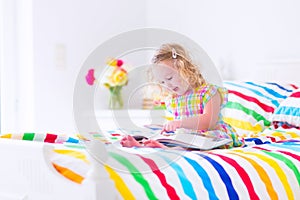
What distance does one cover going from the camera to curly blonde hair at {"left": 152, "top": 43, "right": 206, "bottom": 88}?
1.80 metres

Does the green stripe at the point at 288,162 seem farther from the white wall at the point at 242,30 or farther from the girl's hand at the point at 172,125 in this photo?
the white wall at the point at 242,30

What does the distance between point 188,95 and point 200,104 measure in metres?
0.06

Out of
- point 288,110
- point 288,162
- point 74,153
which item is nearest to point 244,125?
point 288,110

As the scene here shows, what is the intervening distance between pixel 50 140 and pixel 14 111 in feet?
5.53

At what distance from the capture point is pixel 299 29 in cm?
287

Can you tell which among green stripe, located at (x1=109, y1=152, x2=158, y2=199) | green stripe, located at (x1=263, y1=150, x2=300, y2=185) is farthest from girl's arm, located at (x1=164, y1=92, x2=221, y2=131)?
green stripe, located at (x1=109, y1=152, x2=158, y2=199)

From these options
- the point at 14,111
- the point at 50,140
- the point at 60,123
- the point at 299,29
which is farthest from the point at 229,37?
the point at 50,140

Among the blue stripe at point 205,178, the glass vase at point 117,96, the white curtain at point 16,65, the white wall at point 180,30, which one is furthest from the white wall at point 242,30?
the blue stripe at point 205,178

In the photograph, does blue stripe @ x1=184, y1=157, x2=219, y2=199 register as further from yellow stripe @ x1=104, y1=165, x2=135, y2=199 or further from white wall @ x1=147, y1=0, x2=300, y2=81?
white wall @ x1=147, y1=0, x2=300, y2=81

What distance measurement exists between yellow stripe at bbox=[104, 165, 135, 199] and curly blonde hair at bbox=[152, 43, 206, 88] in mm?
616

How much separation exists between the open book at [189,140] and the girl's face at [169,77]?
0.16m

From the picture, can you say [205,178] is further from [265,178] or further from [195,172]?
[265,178]

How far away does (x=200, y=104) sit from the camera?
6.23ft

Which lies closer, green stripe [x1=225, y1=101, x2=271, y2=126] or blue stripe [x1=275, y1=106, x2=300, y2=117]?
blue stripe [x1=275, y1=106, x2=300, y2=117]
